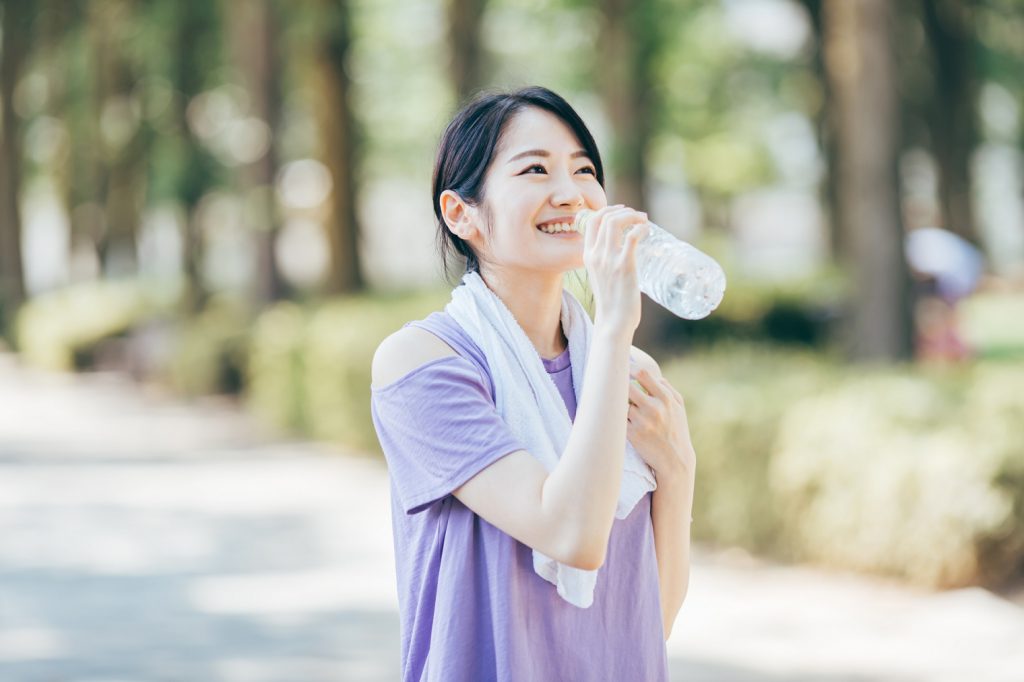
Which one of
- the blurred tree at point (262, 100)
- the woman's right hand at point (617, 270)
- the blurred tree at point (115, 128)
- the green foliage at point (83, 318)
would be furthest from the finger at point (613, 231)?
the blurred tree at point (115, 128)

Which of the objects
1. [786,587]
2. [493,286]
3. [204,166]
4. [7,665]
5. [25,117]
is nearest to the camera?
[493,286]

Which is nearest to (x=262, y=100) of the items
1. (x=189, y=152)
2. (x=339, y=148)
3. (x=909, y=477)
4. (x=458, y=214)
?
(x=339, y=148)

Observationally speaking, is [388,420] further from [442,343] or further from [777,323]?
[777,323]

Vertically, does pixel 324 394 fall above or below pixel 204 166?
below

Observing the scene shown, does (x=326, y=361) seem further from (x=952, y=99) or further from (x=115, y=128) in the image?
(x=952, y=99)

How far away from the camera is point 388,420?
2111 millimetres

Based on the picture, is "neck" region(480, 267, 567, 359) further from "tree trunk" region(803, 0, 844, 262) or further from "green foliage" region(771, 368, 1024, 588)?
"tree trunk" region(803, 0, 844, 262)

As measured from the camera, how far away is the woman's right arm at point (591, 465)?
1.92 m

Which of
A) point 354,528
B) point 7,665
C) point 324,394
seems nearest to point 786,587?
point 354,528

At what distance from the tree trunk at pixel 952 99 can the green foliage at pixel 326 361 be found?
48.2ft

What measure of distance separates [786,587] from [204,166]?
17434mm

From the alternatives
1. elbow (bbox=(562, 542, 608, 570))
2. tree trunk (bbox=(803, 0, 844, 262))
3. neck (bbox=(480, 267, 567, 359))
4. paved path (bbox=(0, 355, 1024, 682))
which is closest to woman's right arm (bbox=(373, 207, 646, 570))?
elbow (bbox=(562, 542, 608, 570))

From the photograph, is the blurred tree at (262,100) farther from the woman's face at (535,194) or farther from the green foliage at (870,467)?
the woman's face at (535,194)

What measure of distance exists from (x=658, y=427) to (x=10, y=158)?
29933 millimetres
